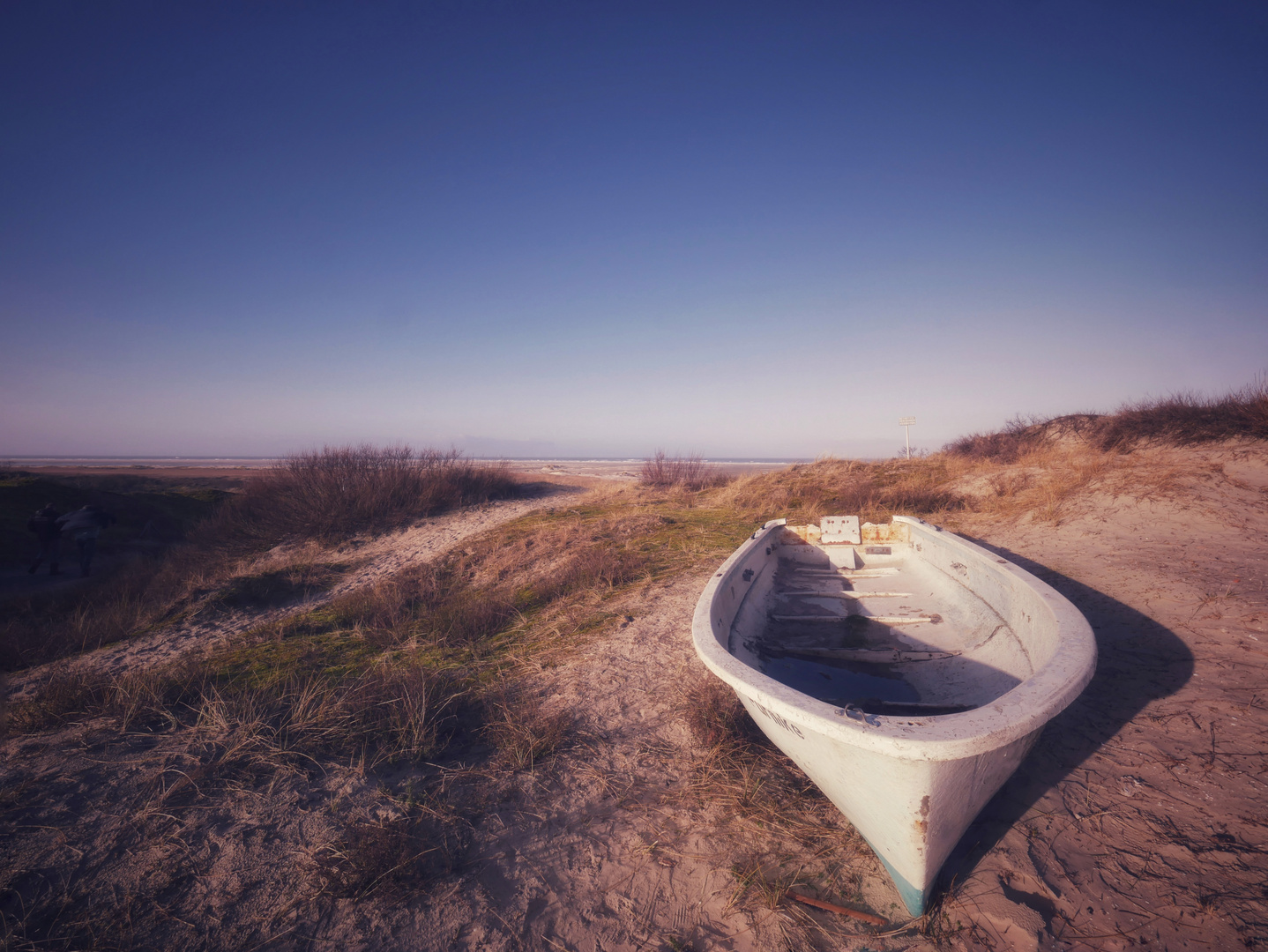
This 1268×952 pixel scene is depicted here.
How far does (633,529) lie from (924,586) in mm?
4878

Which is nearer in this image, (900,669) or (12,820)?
(12,820)

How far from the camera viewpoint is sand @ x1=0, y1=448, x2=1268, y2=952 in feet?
6.48

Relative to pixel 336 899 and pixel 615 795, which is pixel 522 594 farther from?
pixel 336 899

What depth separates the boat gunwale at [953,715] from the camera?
1635 millimetres

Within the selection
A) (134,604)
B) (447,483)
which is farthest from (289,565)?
(447,483)

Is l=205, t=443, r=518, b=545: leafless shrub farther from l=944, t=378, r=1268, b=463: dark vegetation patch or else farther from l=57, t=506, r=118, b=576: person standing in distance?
l=944, t=378, r=1268, b=463: dark vegetation patch

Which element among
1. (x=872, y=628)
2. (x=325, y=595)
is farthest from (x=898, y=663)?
(x=325, y=595)

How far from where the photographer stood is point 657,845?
2.50m

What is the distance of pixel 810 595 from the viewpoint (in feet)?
16.5

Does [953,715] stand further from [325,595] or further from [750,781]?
[325,595]

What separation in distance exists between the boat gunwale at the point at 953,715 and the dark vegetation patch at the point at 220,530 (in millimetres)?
7764

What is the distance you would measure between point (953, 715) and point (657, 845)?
1590 mm

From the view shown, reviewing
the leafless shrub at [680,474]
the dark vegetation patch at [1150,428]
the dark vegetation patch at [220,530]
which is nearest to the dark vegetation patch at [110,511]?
the dark vegetation patch at [220,530]

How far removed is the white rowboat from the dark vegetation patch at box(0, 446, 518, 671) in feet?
23.7
